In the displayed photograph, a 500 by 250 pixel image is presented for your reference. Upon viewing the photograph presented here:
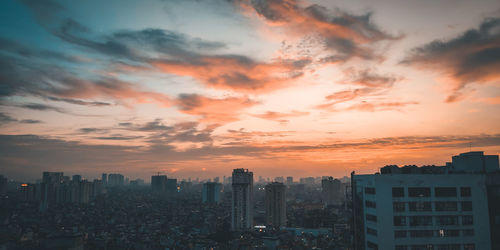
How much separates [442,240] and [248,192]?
9649 centimetres

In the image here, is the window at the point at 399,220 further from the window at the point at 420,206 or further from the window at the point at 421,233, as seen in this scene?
the window at the point at 420,206

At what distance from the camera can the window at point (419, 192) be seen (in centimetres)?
3238

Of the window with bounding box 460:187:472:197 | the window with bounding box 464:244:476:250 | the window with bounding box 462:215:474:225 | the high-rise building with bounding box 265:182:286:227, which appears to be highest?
the window with bounding box 460:187:472:197

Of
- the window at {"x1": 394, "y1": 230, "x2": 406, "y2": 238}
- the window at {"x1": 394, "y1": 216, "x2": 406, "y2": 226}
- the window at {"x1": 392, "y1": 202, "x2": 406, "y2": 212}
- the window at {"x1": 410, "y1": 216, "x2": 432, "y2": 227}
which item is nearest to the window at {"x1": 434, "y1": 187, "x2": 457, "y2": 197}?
the window at {"x1": 410, "y1": 216, "x2": 432, "y2": 227}

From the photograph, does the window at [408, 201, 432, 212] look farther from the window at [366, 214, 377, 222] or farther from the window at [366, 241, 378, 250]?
the window at [366, 241, 378, 250]

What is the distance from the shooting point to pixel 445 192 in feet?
107

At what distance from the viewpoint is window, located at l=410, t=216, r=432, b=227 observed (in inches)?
1247

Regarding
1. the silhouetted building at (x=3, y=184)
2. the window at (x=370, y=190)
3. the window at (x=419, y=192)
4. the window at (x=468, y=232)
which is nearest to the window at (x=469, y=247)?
the window at (x=468, y=232)

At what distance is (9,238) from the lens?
8269cm

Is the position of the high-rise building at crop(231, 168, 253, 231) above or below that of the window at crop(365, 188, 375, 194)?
below

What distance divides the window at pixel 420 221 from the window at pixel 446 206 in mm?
1520

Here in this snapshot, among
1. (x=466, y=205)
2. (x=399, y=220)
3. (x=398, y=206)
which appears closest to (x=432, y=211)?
(x=398, y=206)

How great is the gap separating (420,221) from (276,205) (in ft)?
367

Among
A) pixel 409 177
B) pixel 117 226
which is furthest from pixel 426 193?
pixel 117 226
